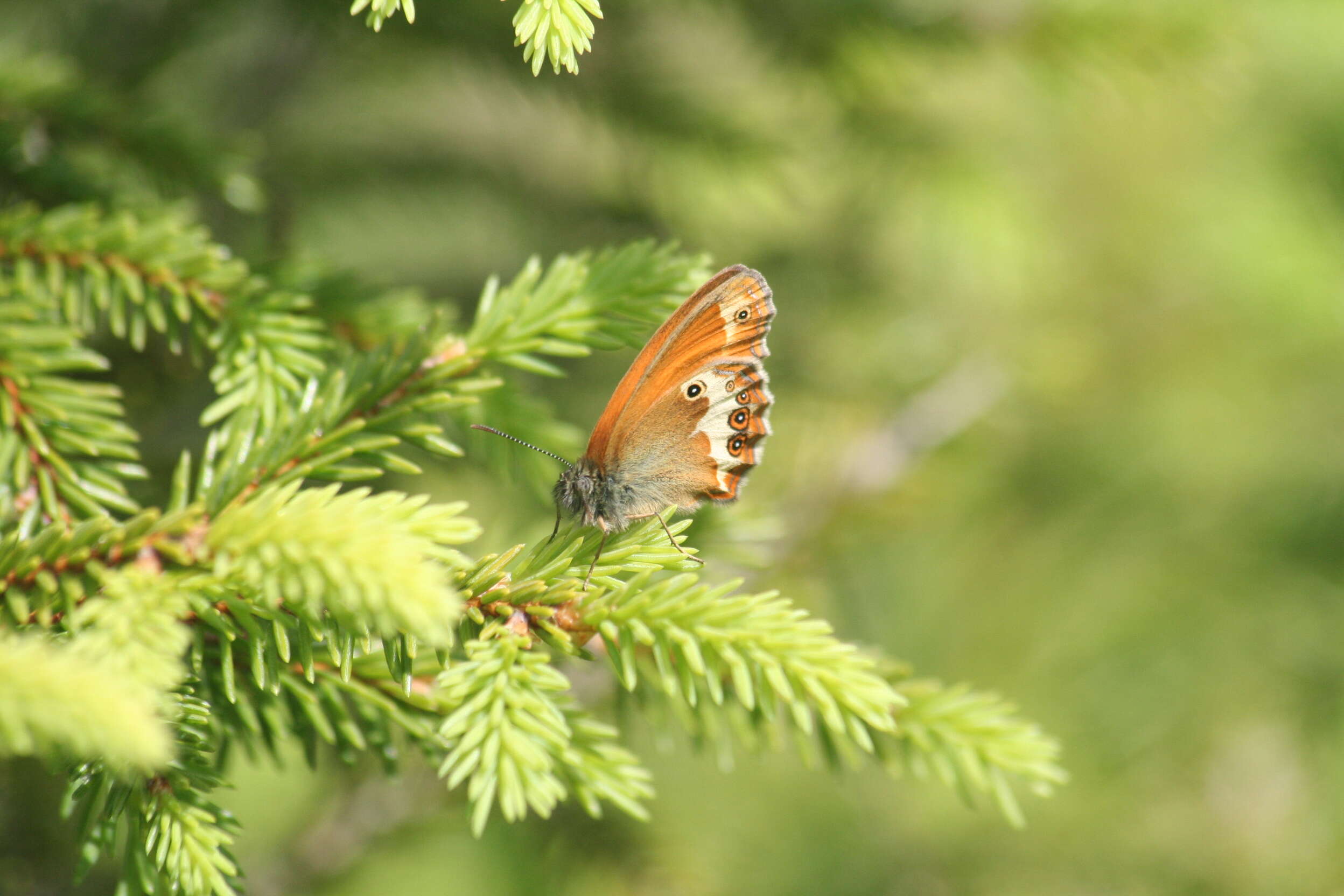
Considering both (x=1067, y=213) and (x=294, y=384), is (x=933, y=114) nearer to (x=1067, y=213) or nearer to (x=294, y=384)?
(x=294, y=384)

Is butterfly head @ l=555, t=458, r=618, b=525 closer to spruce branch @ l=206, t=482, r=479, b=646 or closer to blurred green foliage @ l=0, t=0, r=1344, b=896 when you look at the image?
blurred green foliage @ l=0, t=0, r=1344, b=896

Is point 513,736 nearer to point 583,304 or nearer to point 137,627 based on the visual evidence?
point 137,627

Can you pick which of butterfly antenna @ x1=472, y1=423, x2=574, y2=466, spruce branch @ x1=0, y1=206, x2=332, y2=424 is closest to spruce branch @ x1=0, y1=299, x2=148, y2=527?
spruce branch @ x1=0, y1=206, x2=332, y2=424

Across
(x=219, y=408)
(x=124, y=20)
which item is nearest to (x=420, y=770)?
(x=219, y=408)

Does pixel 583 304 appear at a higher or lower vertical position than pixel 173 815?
higher

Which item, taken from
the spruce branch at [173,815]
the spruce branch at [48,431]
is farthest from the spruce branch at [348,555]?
the spruce branch at [48,431]

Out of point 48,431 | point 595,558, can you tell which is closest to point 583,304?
point 595,558
